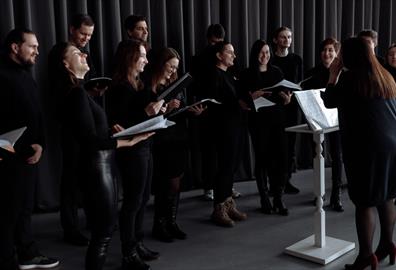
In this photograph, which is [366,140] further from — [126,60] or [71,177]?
[71,177]

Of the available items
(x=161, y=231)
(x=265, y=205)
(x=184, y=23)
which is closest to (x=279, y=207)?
(x=265, y=205)

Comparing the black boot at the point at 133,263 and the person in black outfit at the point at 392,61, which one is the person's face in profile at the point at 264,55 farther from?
the black boot at the point at 133,263

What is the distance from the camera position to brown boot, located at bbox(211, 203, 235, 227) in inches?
Answer: 137

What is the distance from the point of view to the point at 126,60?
8.59 ft

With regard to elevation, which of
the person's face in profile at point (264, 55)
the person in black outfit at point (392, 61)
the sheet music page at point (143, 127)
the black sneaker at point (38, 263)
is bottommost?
the black sneaker at point (38, 263)

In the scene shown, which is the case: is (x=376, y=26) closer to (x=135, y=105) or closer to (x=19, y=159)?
(x=135, y=105)

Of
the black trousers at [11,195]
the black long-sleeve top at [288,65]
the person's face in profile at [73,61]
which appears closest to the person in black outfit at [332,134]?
the black long-sleeve top at [288,65]

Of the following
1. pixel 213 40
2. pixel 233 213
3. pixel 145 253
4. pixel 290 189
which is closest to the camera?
pixel 145 253

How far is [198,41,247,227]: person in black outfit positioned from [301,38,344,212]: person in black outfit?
75 cm

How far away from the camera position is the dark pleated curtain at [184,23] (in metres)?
3.81

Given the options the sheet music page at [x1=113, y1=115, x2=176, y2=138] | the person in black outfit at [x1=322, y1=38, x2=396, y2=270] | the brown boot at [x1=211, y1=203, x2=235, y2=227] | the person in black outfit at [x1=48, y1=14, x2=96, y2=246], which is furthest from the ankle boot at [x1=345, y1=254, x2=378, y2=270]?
the person in black outfit at [x1=48, y1=14, x2=96, y2=246]

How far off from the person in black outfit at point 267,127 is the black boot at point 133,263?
4.37 ft

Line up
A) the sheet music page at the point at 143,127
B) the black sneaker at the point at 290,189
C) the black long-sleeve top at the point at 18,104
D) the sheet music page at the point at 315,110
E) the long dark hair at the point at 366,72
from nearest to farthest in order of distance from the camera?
the sheet music page at the point at 143,127 < the long dark hair at the point at 366,72 < the black long-sleeve top at the point at 18,104 < the sheet music page at the point at 315,110 < the black sneaker at the point at 290,189

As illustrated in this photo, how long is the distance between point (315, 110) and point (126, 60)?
104 cm
